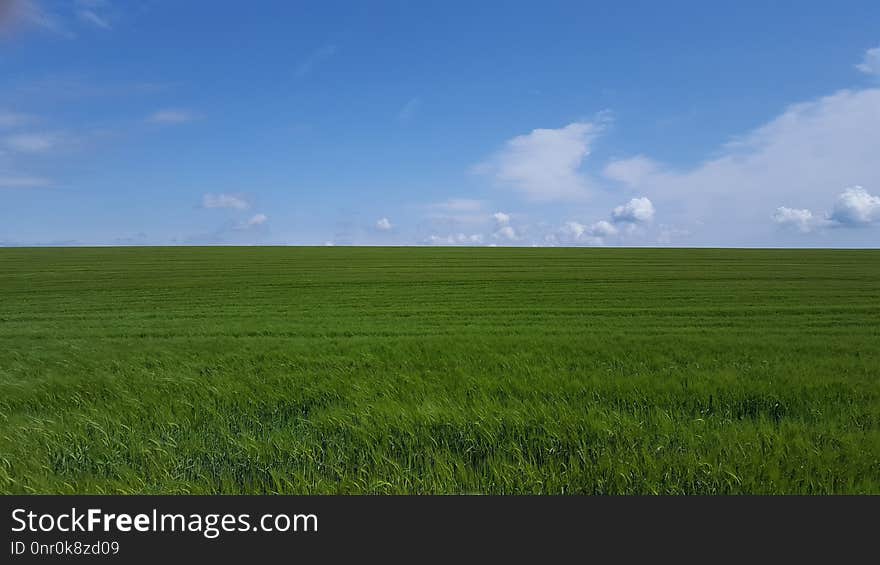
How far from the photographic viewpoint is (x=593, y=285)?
2664 centimetres

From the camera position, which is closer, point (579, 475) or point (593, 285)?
point (579, 475)

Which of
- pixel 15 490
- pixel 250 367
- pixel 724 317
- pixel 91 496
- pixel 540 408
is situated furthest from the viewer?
pixel 724 317

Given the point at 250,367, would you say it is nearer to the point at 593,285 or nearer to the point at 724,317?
the point at 724,317

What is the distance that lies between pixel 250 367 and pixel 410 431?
176 inches

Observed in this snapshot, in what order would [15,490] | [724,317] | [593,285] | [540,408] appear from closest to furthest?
[15,490]
[540,408]
[724,317]
[593,285]

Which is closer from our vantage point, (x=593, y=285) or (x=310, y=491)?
(x=310, y=491)

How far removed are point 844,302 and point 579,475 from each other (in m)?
21.4

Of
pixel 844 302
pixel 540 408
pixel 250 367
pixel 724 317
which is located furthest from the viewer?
pixel 844 302

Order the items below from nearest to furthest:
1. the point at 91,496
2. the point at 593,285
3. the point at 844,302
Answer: the point at 91,496
the point at 844,302
the point at 593,285

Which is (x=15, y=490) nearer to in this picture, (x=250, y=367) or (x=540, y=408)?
(x=250, y=367)

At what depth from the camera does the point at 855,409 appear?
5.61 metres

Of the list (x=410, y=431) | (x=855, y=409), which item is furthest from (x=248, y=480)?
(x=855, y=409)

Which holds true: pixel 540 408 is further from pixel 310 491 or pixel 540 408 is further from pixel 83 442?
pixel 83 442

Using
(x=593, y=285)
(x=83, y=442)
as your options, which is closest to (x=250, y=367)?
(x=83, y=442)
